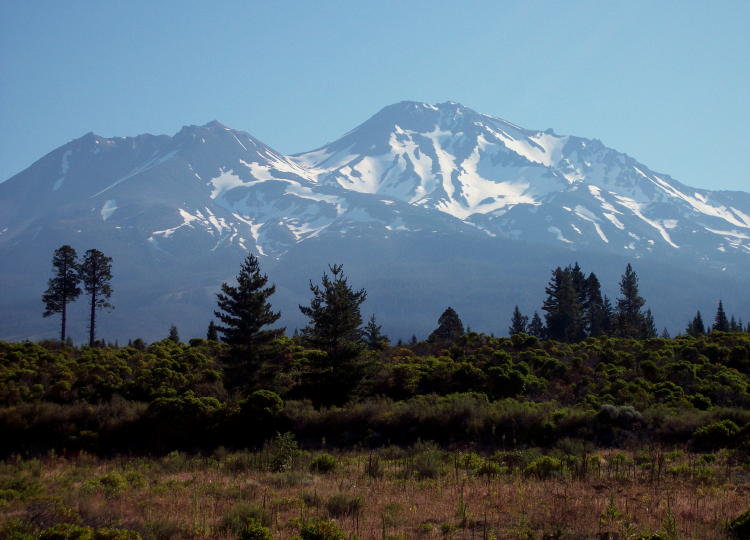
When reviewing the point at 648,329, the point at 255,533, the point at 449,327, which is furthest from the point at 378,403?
the point at 648,329

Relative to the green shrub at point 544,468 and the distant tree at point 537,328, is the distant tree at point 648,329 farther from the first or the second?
the green shrub at point 544,468

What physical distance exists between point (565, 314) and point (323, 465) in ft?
162

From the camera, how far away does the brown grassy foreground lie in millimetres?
10352

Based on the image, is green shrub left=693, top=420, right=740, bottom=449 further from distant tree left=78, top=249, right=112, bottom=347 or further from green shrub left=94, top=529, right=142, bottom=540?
distant tree left=78, top=249, right=112, bottom=347

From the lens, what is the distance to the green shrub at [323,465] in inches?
626

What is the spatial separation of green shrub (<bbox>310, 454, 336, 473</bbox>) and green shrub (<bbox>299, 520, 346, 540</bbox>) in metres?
6.04

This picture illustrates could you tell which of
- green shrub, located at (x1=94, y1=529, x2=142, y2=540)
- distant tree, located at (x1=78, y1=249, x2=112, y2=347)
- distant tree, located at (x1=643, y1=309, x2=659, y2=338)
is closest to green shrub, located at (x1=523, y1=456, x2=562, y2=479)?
green shrub, located at (x1=94, y1=529, x2=142, y2=540)

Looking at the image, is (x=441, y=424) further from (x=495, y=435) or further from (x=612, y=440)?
(x=612, y=440)

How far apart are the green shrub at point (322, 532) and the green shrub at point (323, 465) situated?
6.04m

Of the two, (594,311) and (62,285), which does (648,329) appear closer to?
(594,311)

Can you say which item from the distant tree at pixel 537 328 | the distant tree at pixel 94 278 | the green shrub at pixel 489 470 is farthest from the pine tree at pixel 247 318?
the distant tree at pixel 537 328

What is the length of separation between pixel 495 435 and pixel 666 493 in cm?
720

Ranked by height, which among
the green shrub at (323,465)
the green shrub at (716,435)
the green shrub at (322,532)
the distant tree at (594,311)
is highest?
the distant tree at (594,311)

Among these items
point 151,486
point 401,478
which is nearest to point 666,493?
point 401,478
